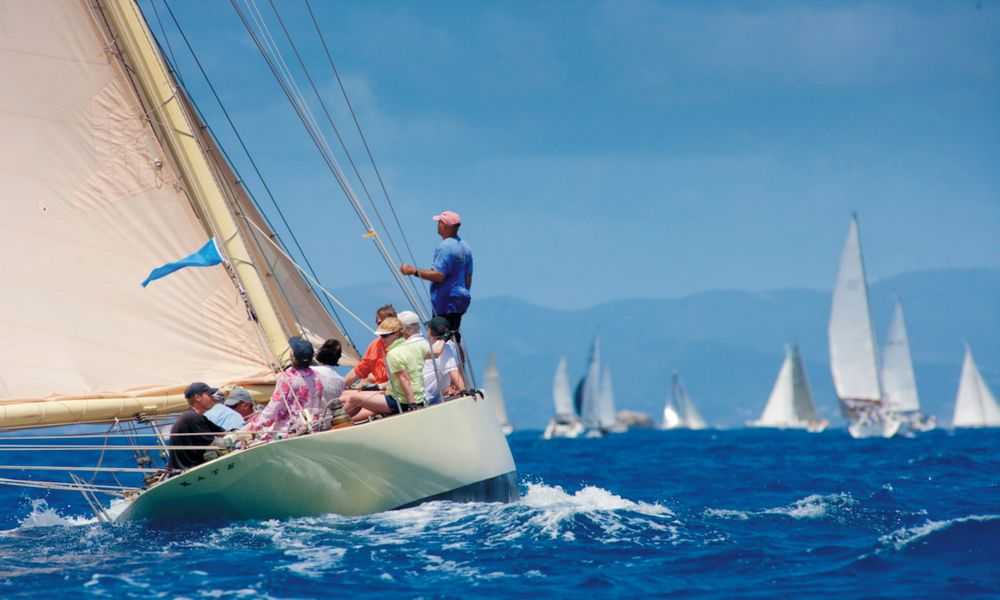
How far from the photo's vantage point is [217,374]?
1420 cm

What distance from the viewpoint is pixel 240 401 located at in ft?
46.4

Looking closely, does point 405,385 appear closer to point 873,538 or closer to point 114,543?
point 114,543

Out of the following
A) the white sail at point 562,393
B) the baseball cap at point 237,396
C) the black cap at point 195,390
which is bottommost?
the baseball cap at point 237,396

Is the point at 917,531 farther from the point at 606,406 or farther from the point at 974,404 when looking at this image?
the point at 606,406

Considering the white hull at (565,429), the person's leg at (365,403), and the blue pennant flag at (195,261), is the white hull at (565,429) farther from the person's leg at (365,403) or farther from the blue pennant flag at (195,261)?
the person's leg at (365,403)

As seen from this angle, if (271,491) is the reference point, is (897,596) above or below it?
below

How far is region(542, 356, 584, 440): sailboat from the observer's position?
369 ft

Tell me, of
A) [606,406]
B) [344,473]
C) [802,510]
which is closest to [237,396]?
[344,473]

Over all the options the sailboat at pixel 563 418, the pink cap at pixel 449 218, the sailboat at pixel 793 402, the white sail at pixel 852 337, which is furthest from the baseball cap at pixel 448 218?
the sailboat at pixel 563 418

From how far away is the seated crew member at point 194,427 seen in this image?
44.4ft

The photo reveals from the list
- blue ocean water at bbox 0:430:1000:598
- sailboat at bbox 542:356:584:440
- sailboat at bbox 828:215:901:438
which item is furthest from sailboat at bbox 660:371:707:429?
blue ocean water at bbox 0:430:1000:598

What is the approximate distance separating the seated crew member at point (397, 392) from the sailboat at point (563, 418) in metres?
92.0

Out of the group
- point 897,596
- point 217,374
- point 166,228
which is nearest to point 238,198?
point 166,228

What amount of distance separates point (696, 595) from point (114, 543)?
563 centimetres
